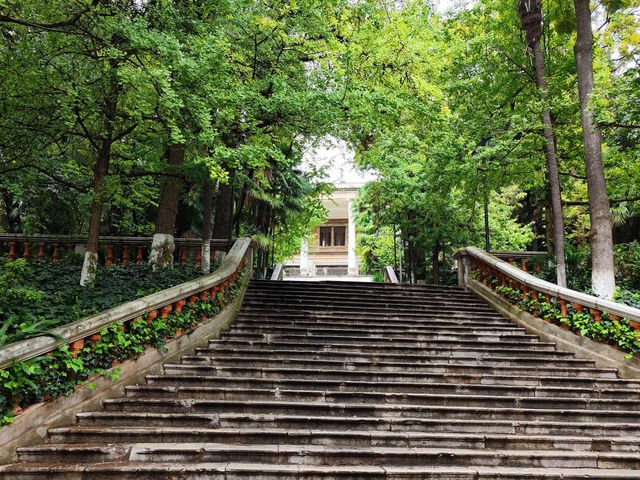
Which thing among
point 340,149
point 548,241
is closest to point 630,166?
point 548,241

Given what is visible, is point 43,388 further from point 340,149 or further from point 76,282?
point 340,149

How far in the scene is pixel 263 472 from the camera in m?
4.06

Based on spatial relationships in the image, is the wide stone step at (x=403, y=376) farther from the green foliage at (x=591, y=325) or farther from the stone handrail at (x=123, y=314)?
the stone handrail at (x=123, y=314)

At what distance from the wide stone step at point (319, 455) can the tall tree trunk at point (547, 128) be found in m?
4.38

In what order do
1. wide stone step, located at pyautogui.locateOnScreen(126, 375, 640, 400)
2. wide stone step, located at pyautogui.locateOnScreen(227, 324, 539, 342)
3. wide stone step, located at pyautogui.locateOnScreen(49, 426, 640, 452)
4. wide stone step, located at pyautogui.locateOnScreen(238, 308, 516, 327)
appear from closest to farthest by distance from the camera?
wide stone step, located at pyautogui.locateOnScreen(49, 426, 640, 452), wide stone step, located at pyautogui.locateOnScreen(126, 375, 640, 400), wide stone step, located at pyautogui.locateOnScreen(227, 324, 539, 342), wide stone step, located at pyautogui.locateOnScreen(238, 308, 516, 327)

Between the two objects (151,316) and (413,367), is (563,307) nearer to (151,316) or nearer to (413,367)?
(413,367)

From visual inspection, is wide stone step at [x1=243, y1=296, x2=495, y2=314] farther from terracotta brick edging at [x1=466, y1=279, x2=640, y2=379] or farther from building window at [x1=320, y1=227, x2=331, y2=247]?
building window at [x1=320, y1=227, x2=331, y2=247]

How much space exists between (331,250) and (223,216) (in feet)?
94.9

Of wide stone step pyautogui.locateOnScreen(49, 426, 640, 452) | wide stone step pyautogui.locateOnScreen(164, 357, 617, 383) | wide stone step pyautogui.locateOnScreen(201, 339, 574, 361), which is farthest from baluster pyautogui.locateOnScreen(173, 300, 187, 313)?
wide stone step pyautogui.locateOnScreen(49, 426, 640, 452)

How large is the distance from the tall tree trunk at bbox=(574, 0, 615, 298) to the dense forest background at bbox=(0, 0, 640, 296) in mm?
25

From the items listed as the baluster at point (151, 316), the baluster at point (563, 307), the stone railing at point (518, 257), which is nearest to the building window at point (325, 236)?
the stone railing at point (518, 257)

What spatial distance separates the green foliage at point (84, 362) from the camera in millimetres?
4195

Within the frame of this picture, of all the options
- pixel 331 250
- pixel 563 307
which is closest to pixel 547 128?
pixel 563 307

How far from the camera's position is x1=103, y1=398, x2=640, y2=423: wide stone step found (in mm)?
5188
